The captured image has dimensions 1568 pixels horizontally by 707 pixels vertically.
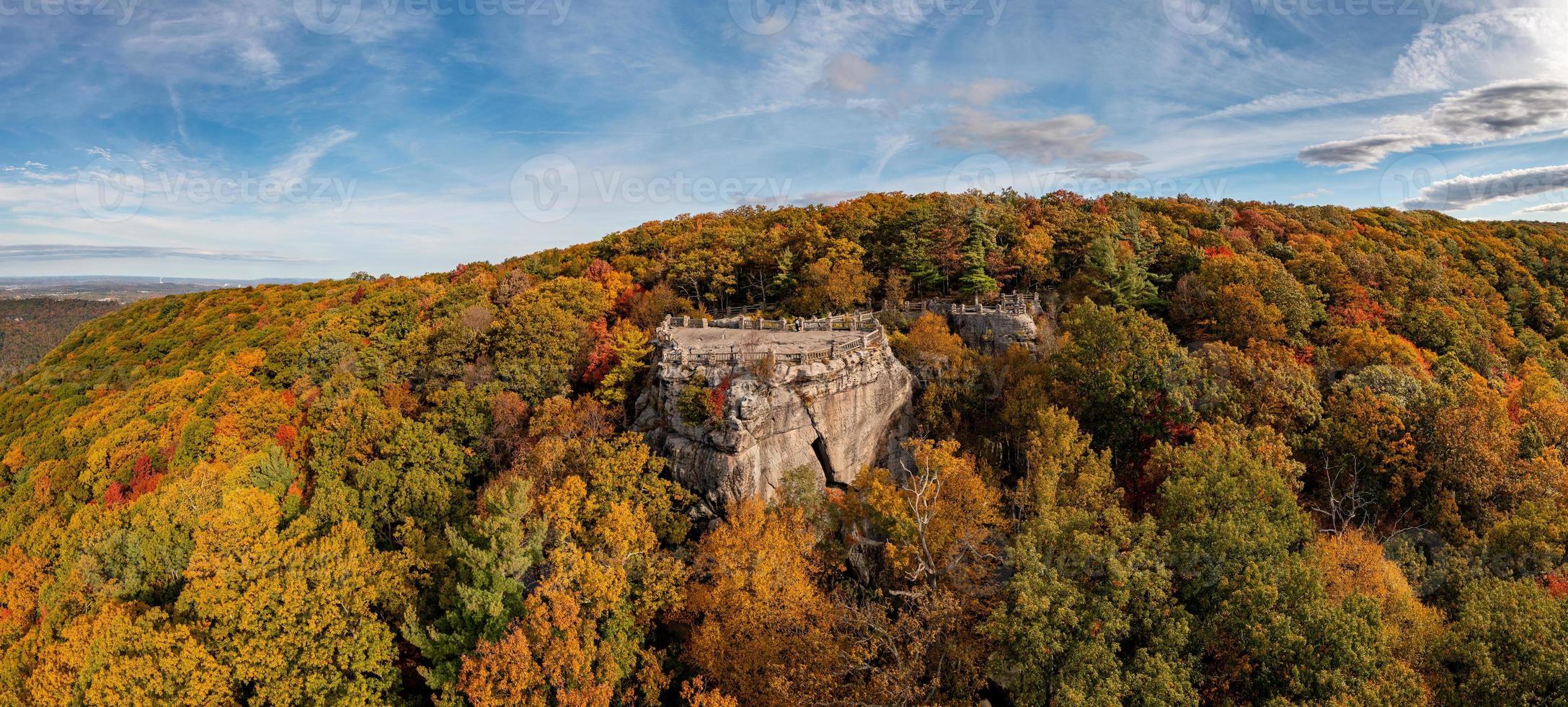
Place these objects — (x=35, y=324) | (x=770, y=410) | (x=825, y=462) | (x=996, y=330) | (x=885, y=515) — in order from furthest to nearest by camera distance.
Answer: (x=35, y=324), (x=996, y=330), (x=825, y=462), (x=770, y=410), (x=885, y=515)

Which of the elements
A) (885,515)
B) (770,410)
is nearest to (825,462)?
(770,410)

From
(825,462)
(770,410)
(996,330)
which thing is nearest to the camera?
(770,410)

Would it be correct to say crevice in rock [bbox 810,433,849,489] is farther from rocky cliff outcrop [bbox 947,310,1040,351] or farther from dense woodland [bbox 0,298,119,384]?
dense woodland [bbox 0,298,119,384]

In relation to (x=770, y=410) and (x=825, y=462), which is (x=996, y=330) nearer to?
(x=825, y=462)

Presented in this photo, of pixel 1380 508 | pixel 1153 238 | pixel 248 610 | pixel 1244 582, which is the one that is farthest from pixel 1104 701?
pixel 1153 238

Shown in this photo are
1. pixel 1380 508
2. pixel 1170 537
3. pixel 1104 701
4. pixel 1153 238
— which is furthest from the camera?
pixel 1153 238

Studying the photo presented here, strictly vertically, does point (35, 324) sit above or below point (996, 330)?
above

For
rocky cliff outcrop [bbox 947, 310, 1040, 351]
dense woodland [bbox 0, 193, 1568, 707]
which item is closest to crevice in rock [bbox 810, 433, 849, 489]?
dense woodland [bbox 0, 193, 1568, 707]

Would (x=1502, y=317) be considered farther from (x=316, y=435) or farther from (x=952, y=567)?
(x=316, y=435)
